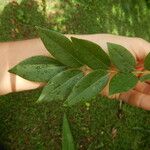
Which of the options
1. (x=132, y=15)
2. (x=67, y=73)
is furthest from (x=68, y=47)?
(x=132, y=15)

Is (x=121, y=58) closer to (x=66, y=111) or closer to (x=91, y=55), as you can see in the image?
(x=91, y=55)

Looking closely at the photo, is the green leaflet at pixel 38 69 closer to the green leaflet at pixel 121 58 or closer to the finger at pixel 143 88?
the green leaflet at pixel 121 58

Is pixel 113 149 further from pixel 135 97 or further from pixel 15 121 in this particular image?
pixel 135 97

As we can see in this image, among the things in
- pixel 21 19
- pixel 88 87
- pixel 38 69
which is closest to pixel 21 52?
pixel 38 69

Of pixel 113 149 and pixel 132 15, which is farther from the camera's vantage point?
pixel 132 15

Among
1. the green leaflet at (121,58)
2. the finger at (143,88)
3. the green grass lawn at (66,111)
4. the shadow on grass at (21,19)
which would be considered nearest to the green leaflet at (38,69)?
the green leaflet at (121,58)
